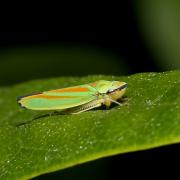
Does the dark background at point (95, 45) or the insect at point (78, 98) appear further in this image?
the dark background at point (95, 45)

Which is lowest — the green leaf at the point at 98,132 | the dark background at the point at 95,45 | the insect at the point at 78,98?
the green leaf at the point at 98,132

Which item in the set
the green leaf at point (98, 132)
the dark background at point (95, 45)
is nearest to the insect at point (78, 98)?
the green leaf at point (98, 132)

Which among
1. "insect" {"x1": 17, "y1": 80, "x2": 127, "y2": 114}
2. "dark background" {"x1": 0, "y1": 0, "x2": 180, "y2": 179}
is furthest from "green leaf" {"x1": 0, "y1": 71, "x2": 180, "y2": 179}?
"dark background" {"x1": 0, "y1": 0, "x2": 180, "y2": 179}

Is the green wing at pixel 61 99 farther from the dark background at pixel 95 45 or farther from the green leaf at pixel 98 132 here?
the dark background at pixel 95 45

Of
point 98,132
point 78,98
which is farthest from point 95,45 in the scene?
point 98,132

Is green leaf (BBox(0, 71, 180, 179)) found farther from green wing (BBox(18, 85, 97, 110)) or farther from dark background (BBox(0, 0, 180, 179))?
dark background (BBox(0, 0, 180, 179))

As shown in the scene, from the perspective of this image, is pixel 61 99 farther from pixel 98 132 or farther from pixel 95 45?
pixel 95 45

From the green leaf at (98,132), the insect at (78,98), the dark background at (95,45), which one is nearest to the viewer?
the green leaf at (98,132)
